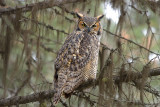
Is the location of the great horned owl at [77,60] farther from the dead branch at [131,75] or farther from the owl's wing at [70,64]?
the dead branch at [131,75]

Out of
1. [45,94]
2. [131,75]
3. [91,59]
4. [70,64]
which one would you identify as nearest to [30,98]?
[45,94]

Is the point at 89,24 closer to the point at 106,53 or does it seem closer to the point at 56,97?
the point at 106,53

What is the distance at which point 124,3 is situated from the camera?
412 centimetres

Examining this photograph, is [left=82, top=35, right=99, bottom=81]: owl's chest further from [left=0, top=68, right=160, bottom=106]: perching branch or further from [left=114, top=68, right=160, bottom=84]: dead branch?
[left=114, top=68, right=160, bottom=84]: dead branch

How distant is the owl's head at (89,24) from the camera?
14.1ft

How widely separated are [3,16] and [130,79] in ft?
7.02

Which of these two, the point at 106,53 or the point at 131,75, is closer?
the point at 131,75

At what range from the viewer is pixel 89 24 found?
169 inches

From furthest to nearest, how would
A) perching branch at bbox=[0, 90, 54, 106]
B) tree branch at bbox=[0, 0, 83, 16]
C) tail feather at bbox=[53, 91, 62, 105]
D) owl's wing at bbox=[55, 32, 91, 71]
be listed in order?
tree branch at bbox=[0, 0, 83, 16] → owl's wing at bbox=[55, 32, 91, 71] → perching branch at bbox=[0, 90, 54, 106] → tail feather at bbox=[53, 91, 62, 105]

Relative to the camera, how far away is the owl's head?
169 inches

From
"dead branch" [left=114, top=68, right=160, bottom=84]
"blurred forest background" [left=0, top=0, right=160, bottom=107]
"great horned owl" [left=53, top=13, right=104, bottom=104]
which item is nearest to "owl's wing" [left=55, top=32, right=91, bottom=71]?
"great horned owl" [left=53, top=13, right=104, bottom=104]

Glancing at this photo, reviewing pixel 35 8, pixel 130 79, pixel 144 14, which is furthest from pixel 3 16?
pixel 130 79

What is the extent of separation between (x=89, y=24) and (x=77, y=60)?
2.38 ft

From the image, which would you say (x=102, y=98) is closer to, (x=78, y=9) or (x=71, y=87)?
(x=71, y=87)
